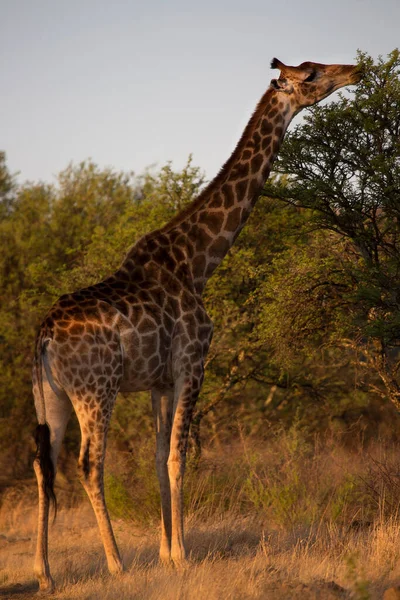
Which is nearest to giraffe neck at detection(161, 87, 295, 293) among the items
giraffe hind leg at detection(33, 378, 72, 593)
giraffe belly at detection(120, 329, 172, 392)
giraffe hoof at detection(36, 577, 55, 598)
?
giraffe belly at detection(120, 329, 172, 392)

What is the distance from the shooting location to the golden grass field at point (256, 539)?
638 cm

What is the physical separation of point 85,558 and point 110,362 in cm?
274

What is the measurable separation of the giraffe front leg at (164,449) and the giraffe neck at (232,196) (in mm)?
1260

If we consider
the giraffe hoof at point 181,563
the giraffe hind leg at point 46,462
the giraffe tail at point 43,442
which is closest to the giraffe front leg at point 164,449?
the giraffe hoof at point 181,563

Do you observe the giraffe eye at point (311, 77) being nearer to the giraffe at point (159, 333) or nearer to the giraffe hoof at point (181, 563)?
the giraffe at point (159, 333)

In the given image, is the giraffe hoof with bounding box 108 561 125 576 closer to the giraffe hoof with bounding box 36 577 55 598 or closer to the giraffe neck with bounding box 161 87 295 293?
the giraffe hoof with bounding box 36 577 55 598

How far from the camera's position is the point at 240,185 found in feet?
27.9

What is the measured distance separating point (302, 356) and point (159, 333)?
5730mm

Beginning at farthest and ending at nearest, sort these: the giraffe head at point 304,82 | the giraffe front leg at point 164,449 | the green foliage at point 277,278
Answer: the green foliage at point 277,278 < the giraffe head at point 304,82 < the giraffe front leg at point 164,449

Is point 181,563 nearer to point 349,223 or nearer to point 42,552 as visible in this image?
point 42,552

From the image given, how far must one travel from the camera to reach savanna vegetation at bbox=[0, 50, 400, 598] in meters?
8.88

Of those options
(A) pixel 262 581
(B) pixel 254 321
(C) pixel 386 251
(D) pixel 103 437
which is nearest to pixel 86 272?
(B) pixel 254 321

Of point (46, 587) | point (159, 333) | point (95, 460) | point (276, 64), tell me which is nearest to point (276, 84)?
point (276, 64)

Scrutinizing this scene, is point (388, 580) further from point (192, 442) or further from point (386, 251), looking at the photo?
point (192, 442)
